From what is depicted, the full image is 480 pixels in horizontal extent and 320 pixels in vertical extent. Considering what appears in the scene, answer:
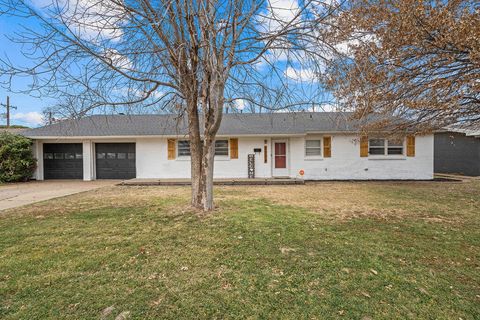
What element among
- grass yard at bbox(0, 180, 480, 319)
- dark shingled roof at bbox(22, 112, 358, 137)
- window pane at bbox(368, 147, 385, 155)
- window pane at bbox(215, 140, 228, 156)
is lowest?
grass yard at bbox(0, 180, 480, 319)

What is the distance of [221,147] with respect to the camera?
1316cm

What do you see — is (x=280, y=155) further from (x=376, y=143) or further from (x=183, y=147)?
(x=183, y=147)

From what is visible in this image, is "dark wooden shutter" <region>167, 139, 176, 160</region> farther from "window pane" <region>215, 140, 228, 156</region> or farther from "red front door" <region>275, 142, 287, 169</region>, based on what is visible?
"red front door" <region>275, 142, 287, 169</region>

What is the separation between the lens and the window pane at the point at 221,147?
43.1ft

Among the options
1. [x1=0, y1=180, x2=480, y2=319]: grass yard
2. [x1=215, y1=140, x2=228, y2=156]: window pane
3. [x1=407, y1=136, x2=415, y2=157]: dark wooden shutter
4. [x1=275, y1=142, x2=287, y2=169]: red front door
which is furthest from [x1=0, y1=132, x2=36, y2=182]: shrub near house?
[x1=407, y1=136, x2=415, y2=157]: dark wooden shutter

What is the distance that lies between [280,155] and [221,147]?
330cm

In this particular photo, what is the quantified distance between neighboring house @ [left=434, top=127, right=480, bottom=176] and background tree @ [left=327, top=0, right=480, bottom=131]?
10.7m

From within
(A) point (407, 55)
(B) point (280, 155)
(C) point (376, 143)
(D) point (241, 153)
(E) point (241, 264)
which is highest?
(A) point (407, 55)

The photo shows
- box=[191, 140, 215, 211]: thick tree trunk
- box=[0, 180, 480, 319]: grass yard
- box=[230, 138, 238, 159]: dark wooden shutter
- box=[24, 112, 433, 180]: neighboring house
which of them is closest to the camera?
box=[0, 180, 480, 319]: grass yard

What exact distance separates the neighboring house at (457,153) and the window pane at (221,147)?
12.6m

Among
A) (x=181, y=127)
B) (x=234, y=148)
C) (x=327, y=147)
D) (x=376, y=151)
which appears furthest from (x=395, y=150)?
(x=181, y=127)

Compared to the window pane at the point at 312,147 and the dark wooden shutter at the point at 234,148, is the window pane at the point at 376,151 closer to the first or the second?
the window pane at the point at 312,147

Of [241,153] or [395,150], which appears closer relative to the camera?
[395,150]

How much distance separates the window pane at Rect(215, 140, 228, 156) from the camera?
13.1 metres
